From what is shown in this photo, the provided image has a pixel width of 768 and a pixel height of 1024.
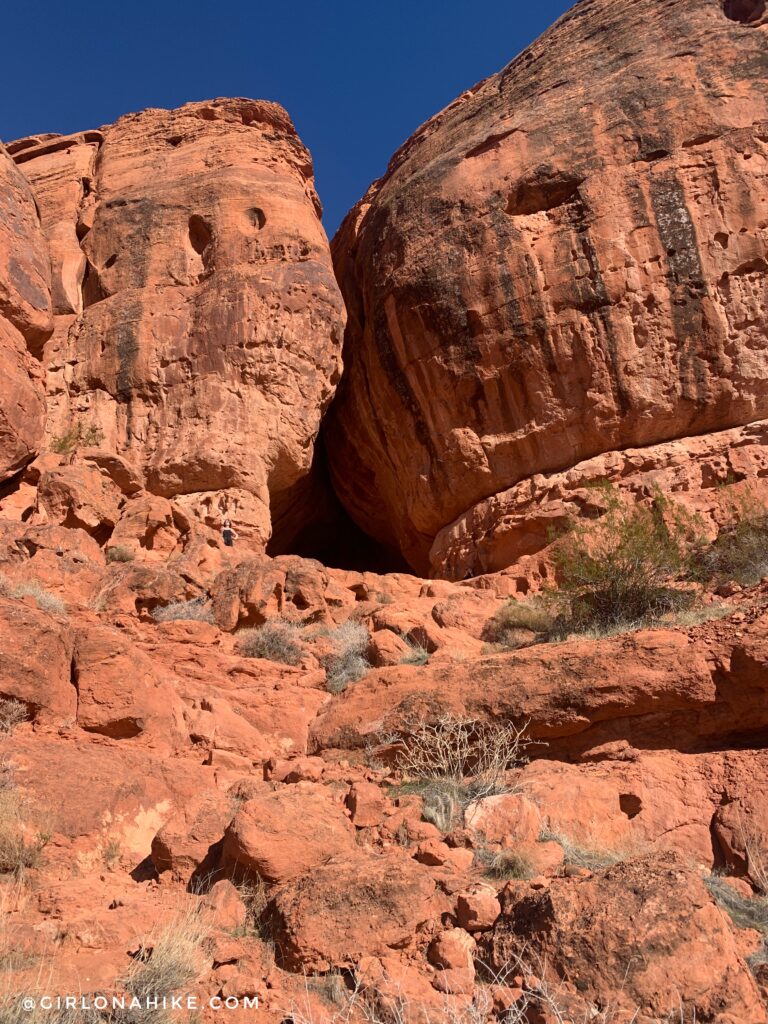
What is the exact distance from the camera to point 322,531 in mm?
18703

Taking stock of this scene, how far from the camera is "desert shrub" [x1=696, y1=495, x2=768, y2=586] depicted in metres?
9.30

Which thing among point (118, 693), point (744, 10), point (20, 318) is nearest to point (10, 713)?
point (118, 693)

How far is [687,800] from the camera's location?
514 centimetres

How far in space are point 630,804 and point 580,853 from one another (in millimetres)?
783

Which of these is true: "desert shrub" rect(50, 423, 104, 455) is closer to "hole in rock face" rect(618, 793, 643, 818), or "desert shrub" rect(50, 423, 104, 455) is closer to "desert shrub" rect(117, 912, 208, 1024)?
"hole in rock face" rect(618, 793, 643, 818)

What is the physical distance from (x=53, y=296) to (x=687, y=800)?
13.4 meters

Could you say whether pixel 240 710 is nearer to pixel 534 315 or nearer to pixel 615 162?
pixel 534 315

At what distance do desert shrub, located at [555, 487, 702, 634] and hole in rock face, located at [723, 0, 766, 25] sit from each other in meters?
8.79

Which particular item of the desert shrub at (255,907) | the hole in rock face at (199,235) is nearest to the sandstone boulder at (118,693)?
the desert shrub at (255,907)

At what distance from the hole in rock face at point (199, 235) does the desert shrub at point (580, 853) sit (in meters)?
12.7

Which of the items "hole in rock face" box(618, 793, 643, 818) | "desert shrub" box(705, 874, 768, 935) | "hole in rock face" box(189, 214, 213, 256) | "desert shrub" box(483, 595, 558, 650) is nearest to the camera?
"desert shrub" box(705, 874, 768, 935)

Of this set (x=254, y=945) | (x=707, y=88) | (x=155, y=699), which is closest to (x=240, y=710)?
(x=155, y=699)

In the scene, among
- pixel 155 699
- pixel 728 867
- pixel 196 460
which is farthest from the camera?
pixel 196 460

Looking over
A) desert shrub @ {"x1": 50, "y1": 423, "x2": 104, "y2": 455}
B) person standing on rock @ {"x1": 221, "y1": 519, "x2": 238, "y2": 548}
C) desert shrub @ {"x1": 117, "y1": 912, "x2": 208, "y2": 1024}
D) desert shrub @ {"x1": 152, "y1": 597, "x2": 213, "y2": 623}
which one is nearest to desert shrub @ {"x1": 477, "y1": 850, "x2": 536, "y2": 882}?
desert shrub @ {"x1": 117, "y1": 912, "x2": 208, "y2": 1024}
